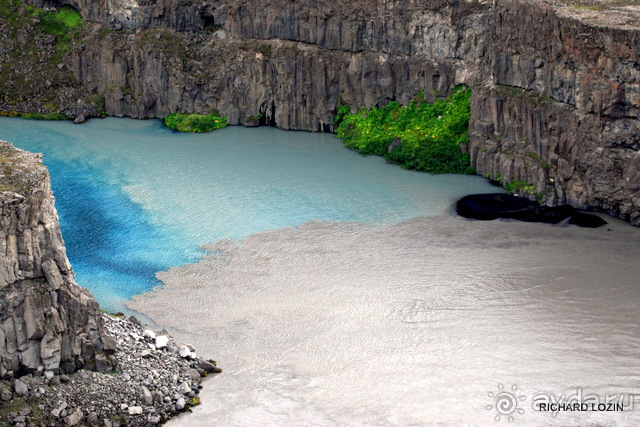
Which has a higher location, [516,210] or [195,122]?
[195,122]

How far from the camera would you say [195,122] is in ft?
183

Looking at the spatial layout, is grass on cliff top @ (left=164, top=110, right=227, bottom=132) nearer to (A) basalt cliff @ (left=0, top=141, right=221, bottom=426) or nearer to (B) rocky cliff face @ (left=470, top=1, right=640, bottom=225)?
(B) rocky cliff face @ (left=470, top=1, right=640, bottom=225)

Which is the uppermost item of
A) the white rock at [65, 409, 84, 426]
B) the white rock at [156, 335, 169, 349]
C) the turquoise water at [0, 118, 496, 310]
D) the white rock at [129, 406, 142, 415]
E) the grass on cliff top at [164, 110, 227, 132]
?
the grass on cliff top at [164, 110, 227, 132]

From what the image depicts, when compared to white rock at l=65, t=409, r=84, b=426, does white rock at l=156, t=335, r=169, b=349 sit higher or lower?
higher

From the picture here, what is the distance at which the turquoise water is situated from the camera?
38.8 meters

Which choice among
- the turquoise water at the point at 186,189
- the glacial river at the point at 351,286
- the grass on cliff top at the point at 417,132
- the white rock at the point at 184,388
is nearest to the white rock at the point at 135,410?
the glacial river at the point at 351,286

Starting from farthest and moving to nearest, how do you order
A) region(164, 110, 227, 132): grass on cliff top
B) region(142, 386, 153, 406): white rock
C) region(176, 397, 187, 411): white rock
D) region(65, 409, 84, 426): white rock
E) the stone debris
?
region(164, 110, 227, 132): grass on cliff top
region(176, 397, 187, 411): white rock
region(142, 386, 153, 406): white rock
the stone debris
region(65, 409, 84, 426): white rock

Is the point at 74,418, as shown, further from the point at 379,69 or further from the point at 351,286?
the point at 379,69

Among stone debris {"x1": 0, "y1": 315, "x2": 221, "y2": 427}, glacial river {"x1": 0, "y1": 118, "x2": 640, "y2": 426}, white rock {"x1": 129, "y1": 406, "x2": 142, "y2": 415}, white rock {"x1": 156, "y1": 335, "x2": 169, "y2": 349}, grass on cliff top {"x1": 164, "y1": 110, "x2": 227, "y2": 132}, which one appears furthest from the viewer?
grass on cliff top {"x1": 164, "y1": 110, "x2": 227, "y2": 132}

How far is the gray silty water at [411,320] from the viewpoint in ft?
88.9

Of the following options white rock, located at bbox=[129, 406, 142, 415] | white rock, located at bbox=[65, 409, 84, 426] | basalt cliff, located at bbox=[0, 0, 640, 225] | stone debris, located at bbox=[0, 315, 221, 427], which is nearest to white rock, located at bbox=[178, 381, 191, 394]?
stone debris, located at bbox=[0, 315, 221, 427]

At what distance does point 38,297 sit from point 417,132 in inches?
1191

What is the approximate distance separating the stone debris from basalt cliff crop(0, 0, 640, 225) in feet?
73.6

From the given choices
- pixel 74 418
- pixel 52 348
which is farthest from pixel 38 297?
pixel 74 418
